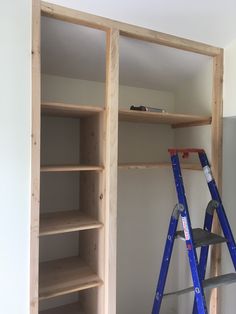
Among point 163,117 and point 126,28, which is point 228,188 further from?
point 126,28

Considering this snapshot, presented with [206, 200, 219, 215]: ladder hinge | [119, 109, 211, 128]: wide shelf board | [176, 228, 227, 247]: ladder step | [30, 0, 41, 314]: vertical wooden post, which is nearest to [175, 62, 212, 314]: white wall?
[119, 109, 211, 128]: wide shelf board

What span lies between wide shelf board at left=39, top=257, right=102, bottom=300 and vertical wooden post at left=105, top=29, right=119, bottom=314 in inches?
4.4

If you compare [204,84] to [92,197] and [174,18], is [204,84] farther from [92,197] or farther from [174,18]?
[92,197]

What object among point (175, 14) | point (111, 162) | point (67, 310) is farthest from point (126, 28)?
point (67, 310)

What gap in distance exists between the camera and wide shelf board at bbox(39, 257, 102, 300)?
58.3 inches

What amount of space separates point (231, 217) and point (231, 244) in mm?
468

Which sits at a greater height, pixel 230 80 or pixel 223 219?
pixel 230 80

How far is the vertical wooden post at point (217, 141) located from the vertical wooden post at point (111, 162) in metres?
0.87

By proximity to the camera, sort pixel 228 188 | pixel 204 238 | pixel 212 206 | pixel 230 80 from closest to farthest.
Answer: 1. pixel 204 238
2. pixel 212 206
3. pixel 230 80
4. pixel 228 188

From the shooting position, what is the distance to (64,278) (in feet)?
5.30

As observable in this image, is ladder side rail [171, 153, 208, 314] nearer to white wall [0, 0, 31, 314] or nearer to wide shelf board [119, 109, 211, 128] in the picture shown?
wide shelf board [119, 109, 211, 128]

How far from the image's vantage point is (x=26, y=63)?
1344mm

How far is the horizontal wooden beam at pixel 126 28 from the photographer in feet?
4.57

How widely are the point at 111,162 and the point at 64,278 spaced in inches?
30.9
